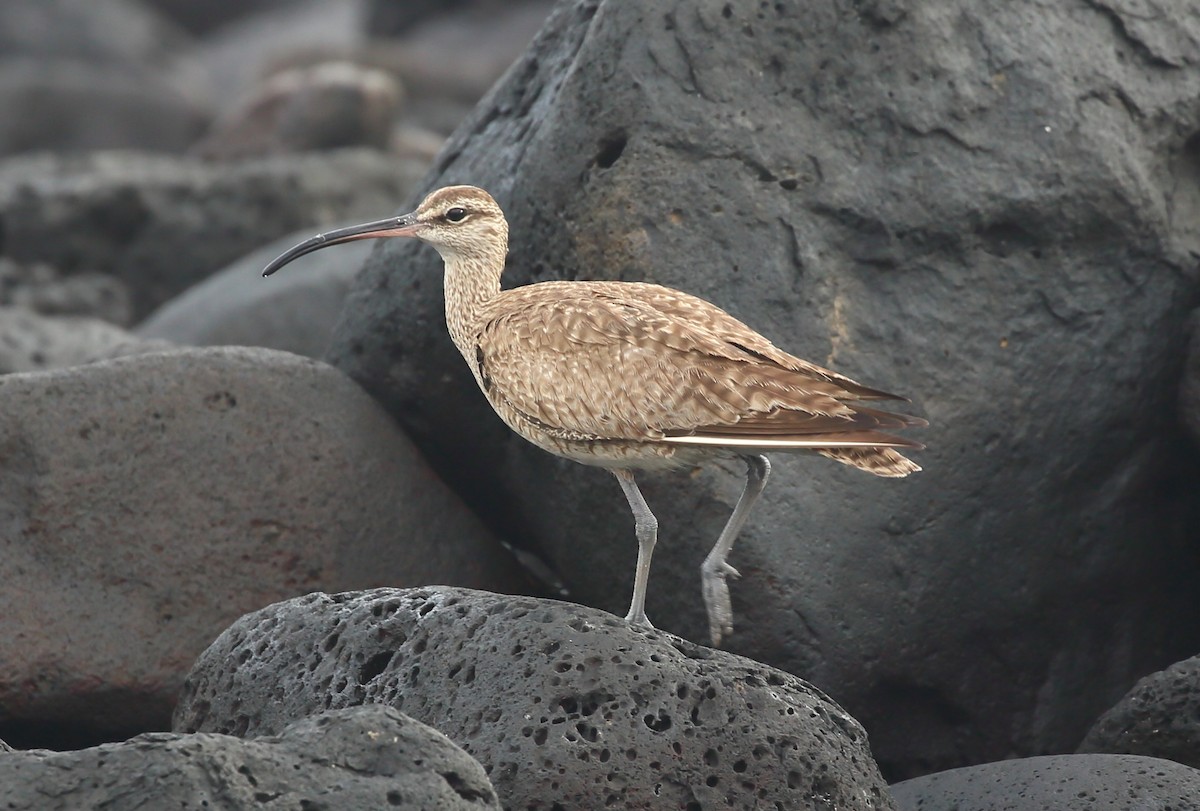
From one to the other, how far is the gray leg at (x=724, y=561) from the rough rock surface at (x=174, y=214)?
8718 millimetres

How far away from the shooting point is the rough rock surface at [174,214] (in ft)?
50.5

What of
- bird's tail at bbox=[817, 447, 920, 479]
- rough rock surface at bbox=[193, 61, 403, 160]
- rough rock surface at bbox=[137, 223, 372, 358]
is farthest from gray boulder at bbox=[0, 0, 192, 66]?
bird's tail at bbox=[817, 447, 920, 479]

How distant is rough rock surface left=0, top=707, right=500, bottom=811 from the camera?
4953 millimetres

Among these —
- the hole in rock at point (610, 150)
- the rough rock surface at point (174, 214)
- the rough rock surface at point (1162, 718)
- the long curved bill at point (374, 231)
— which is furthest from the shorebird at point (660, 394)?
the rough rock surface at point (174, 214)

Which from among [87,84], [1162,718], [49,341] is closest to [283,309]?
[49,341]

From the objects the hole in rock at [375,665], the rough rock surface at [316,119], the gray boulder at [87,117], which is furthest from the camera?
the gray boulder at [87,117]

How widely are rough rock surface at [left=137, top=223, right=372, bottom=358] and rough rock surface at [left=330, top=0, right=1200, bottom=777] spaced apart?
3744mm

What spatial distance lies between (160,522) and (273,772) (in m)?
3.47

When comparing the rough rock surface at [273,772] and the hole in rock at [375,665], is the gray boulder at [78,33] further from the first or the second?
the rough rock surface at [273,772]

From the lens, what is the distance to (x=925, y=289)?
8141mm

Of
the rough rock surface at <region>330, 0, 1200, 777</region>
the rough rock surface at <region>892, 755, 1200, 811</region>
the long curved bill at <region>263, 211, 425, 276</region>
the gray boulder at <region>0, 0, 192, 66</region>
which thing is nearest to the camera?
the rough rock surface at <region>892, 755, 1200, 811</region>

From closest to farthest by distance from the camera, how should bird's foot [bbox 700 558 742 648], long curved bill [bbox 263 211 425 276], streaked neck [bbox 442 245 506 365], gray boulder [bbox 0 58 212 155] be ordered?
bird's foot [bbox 700 558 742 648] → streaked neck [bbox 442 245 506 365] → long curved bill [bbox 263 211 425 276] → gray boulder [bbox 0 58 212 155]

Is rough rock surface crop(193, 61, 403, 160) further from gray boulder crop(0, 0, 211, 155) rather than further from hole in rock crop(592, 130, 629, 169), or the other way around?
hole in rock crop(592, 130, 629, 169)

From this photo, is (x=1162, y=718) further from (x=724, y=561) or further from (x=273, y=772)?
(x=273, y=772)
